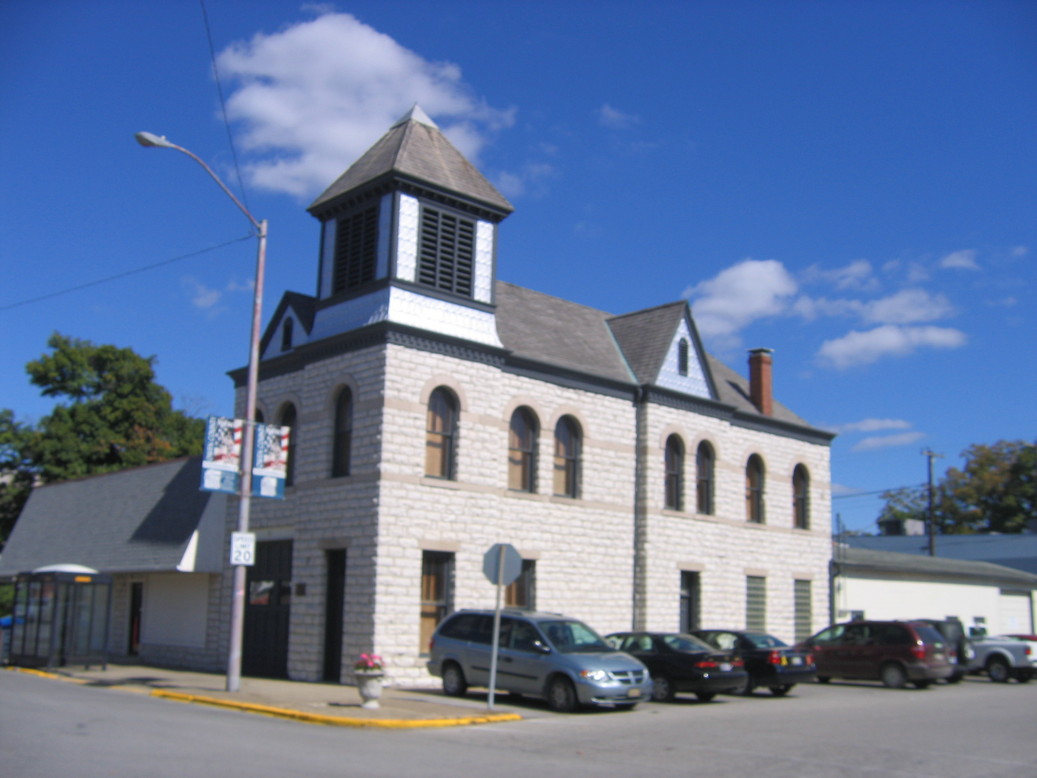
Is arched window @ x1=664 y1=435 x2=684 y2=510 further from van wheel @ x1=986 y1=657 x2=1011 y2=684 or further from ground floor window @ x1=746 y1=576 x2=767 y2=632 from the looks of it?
van wheel @ x1=986 y1=657 x2=1011 y2=684

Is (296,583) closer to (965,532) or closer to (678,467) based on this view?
(678,467)

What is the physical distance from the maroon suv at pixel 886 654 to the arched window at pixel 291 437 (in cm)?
Answer: 1339

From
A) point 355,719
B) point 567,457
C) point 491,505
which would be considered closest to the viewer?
point 355,719

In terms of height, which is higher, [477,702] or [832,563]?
[832,563]

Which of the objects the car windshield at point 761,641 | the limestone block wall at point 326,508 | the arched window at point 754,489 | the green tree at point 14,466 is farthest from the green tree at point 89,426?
the car windshield at point 761,641

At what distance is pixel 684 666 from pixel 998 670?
13.4 m

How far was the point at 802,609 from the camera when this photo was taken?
3108cm

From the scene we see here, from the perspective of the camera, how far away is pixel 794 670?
70.2ft

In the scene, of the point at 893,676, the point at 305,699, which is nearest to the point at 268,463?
the point at 305,699

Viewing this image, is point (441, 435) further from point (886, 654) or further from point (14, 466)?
point (14, 466)

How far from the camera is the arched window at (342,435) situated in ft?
73.2

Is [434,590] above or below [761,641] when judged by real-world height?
above

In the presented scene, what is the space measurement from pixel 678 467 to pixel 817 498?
6799 mm

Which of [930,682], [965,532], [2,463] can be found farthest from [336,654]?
[965,532]
